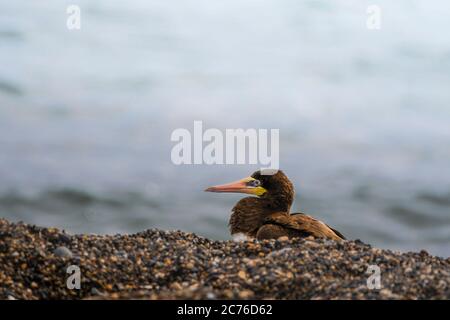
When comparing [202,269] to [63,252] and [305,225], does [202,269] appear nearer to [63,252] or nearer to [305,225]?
[63,252]

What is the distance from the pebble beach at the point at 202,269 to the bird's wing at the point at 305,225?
78cm

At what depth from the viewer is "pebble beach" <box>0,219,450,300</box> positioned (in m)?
8.80

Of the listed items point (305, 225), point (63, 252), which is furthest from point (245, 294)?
point (305, 225)

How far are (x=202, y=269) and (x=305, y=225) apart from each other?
2.33m

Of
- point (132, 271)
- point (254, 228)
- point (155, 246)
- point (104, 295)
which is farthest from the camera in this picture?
point (254, 228)

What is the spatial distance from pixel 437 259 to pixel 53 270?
14.1 feet

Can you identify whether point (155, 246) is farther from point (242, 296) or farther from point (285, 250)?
point (242, 296)

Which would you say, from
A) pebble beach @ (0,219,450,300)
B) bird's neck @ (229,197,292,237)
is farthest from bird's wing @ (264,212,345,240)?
pebble beach @ (0,219,450,300)

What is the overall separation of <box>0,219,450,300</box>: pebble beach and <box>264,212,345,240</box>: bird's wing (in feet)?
2.56

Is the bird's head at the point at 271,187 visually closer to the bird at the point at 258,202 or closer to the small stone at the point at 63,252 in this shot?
the bird at the point at 258,202

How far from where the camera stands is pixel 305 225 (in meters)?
11.6
